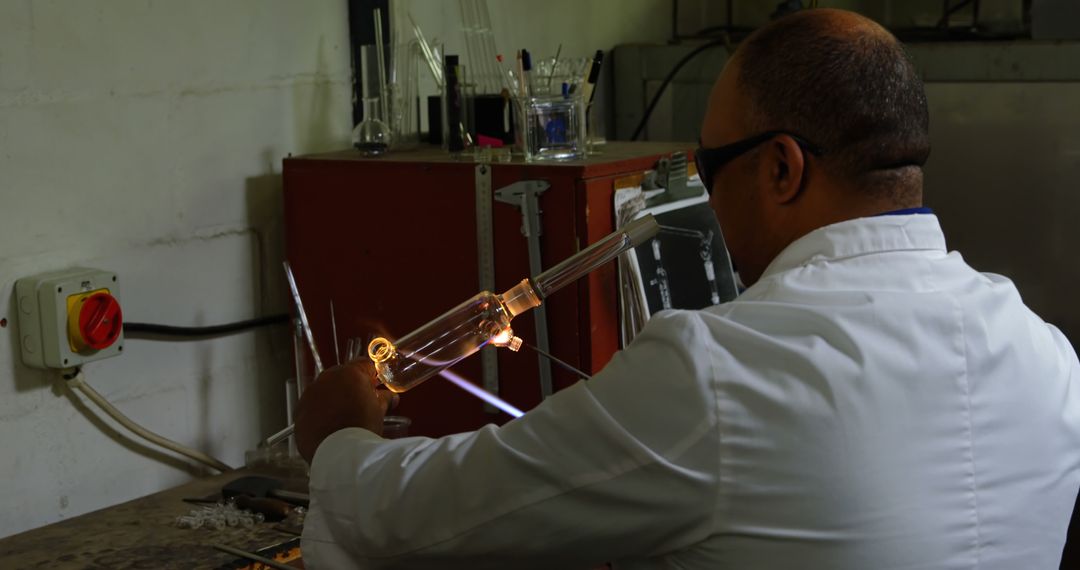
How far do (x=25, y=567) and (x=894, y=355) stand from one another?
1.21 m

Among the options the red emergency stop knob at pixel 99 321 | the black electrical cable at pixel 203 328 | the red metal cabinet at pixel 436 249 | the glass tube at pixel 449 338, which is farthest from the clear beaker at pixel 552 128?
the red emergency stop knob at pixel 99 321

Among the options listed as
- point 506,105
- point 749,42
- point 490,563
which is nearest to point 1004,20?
point 506,105

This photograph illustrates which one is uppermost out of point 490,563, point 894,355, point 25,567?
point 894,355

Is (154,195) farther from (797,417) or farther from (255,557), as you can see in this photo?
(797,417)

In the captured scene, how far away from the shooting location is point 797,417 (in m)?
1.07

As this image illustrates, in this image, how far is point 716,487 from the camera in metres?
1.08

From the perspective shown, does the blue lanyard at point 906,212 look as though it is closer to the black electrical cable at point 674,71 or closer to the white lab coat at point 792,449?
the white lab coat at point 792,449

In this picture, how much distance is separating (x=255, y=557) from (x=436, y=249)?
61cm

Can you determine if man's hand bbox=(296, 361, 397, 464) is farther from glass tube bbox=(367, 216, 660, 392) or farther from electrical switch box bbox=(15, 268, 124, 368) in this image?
electrical switch box bbox=(15, 268, 124, 368)

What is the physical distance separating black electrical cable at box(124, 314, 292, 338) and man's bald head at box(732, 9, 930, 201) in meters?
1.13

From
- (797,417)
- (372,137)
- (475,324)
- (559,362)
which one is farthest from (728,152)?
(372,137)

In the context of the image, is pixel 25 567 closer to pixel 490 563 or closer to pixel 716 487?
pixel 490 563

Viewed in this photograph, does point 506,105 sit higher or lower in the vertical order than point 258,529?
higher

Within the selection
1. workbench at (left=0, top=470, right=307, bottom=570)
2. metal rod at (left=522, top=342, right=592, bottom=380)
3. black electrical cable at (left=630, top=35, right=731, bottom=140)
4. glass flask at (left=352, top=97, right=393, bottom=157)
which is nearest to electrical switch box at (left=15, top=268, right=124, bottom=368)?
workbench at (left=0, top=470, right=307, bottom=570)
